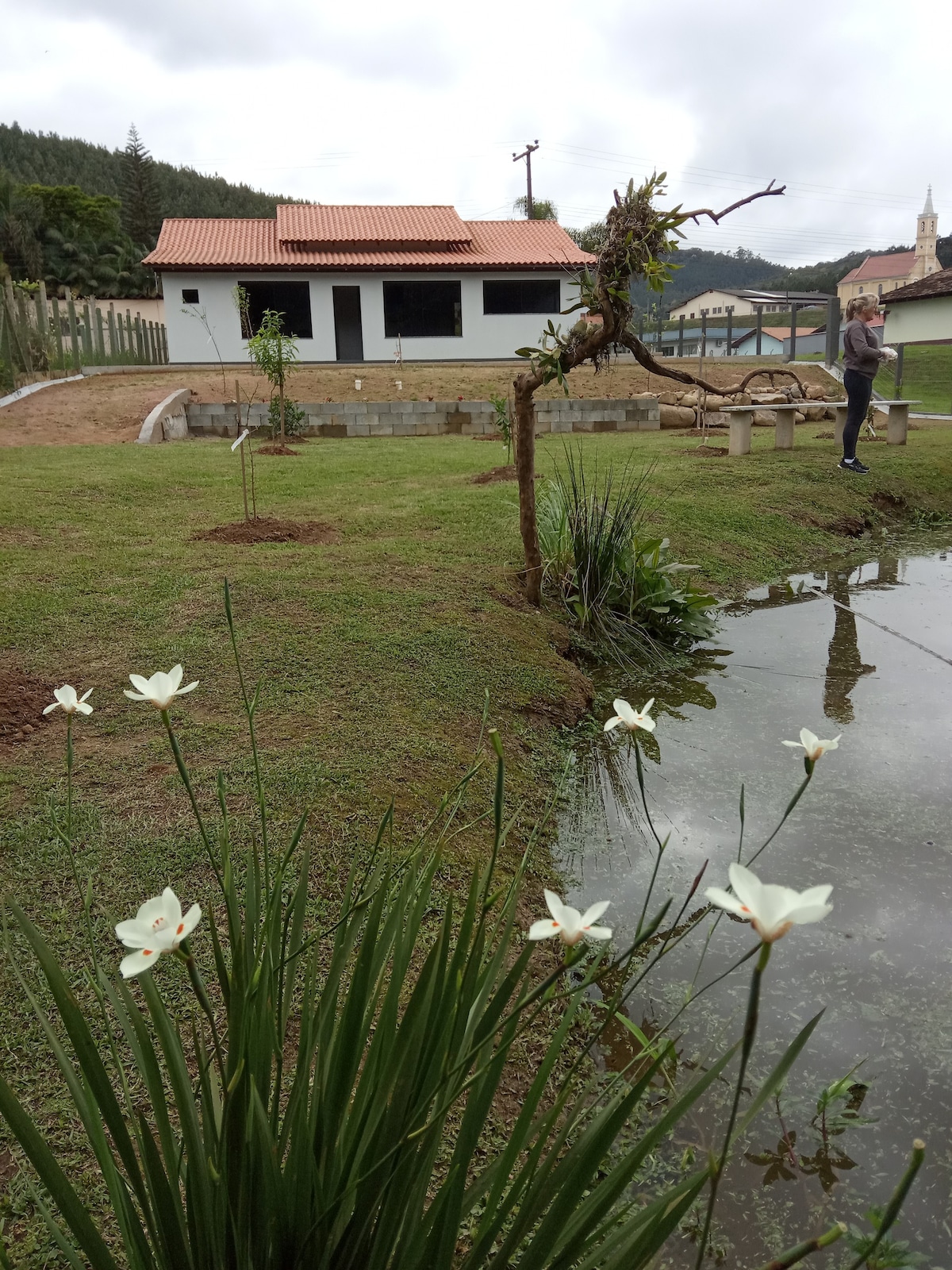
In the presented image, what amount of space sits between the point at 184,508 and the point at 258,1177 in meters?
6.76

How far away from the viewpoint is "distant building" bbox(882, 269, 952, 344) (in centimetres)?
1872

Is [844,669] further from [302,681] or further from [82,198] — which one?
[82,198]

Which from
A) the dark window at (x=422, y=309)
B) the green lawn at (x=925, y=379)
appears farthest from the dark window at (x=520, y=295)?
the green lawn at (x=925, y=379)

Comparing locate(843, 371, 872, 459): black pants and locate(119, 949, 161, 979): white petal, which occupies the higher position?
locate(843, 371, 872, 459): black pants

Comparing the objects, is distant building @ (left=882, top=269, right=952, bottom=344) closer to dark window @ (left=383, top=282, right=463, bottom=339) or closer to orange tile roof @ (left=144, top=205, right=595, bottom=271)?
orange tile roof @ (left=144, top=205, right=595, bottom=271)

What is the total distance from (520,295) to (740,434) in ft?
49.5

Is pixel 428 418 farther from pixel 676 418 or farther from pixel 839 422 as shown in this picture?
pixel 839 422

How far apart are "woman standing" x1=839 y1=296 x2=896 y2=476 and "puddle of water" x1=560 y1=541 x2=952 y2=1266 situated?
4.40 metres

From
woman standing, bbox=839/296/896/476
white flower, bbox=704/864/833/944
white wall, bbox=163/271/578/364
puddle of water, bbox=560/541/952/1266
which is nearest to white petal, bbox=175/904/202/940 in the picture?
white flower, bbox=704/864/833/944

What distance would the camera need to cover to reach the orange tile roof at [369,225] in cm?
2431

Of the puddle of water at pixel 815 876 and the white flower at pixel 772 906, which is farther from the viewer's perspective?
the puddle of water at pixel 815 876

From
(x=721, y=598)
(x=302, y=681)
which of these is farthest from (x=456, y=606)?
(x=721, y=598)

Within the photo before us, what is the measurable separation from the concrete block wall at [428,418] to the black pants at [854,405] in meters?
4.64

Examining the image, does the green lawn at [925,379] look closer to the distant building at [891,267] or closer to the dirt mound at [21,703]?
the dirt mound at [21,703]
